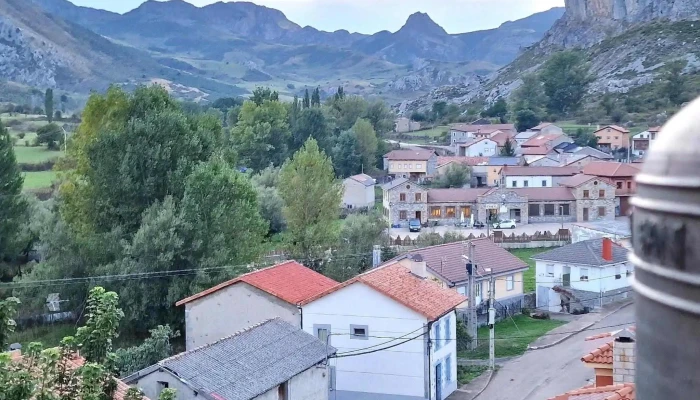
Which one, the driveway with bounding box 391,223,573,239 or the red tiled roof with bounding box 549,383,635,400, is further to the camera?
the driveway with bounding box 391,223,573,239

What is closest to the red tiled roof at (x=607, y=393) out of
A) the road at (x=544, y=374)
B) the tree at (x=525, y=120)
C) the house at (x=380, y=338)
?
the house at (x=380, y=338)

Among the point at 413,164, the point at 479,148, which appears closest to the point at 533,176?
the point at 413,164

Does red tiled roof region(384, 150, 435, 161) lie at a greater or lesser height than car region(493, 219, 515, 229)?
greater

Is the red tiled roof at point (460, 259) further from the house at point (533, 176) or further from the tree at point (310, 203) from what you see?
the house at point (533, 176)

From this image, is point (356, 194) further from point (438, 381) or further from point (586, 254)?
point (438, 381)

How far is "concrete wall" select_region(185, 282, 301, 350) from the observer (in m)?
21.0

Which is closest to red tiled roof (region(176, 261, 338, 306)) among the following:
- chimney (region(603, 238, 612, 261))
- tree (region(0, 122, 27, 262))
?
tree (region(0, 122, 27, 262))

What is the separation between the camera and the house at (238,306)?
69.1 feet

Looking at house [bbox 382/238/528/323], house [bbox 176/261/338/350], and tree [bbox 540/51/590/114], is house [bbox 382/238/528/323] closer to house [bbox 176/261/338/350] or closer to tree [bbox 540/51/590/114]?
house [bbox 176/261/338/350]

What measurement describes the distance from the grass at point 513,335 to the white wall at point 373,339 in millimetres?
5171

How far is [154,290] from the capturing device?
2586 cm

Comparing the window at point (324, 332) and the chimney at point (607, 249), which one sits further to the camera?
the chimney at point (607, 249)

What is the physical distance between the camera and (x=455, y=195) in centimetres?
5378

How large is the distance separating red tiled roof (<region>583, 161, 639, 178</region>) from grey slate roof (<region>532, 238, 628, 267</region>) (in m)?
20.7
